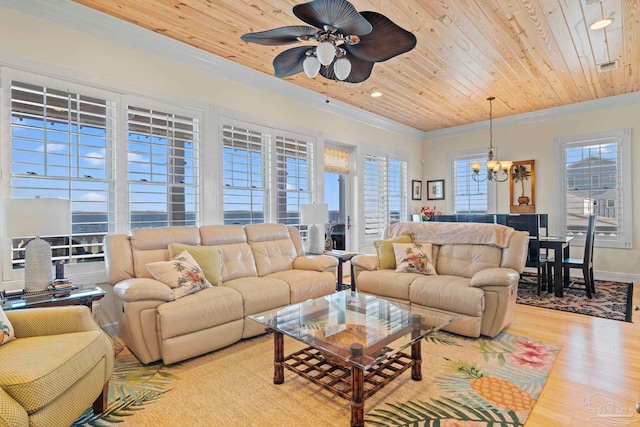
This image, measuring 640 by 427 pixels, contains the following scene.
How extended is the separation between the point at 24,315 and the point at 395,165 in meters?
6.05

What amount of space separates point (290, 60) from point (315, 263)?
214cm

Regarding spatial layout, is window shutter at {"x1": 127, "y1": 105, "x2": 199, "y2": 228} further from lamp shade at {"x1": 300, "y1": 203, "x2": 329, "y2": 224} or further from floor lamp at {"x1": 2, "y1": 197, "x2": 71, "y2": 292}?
lamp shade at {"x1": 300, "y1": 203, "x2": 329, "y2": 224}

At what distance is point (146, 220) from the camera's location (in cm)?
356

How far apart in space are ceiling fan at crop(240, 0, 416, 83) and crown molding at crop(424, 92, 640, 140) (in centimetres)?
488

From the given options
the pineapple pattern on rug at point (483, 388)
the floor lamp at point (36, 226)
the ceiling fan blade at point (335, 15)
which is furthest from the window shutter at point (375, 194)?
the floor lamp at point (36, 226)

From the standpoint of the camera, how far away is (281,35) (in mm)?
2252

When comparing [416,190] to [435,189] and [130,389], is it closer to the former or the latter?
[435,189]

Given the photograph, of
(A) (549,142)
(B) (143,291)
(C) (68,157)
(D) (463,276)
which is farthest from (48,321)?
(A) (549,142)

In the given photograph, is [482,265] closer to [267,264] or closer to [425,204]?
[267,264]

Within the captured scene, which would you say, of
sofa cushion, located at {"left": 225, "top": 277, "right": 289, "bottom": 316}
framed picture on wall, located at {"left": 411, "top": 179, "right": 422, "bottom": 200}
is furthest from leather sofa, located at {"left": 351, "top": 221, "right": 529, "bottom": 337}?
framed picture on wall, located at {"left": 411, "top": 179, "right": 422, "bottom": 200}

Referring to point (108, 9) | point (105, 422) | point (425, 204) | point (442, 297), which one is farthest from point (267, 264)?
point (425, 204)

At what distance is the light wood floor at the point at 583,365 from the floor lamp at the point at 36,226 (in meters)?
3.28

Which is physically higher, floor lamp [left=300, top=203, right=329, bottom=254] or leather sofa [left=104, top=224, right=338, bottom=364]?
floor lamp [left=300, top=203, right=329, bottom=254]

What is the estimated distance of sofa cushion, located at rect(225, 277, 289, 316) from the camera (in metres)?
3.04
